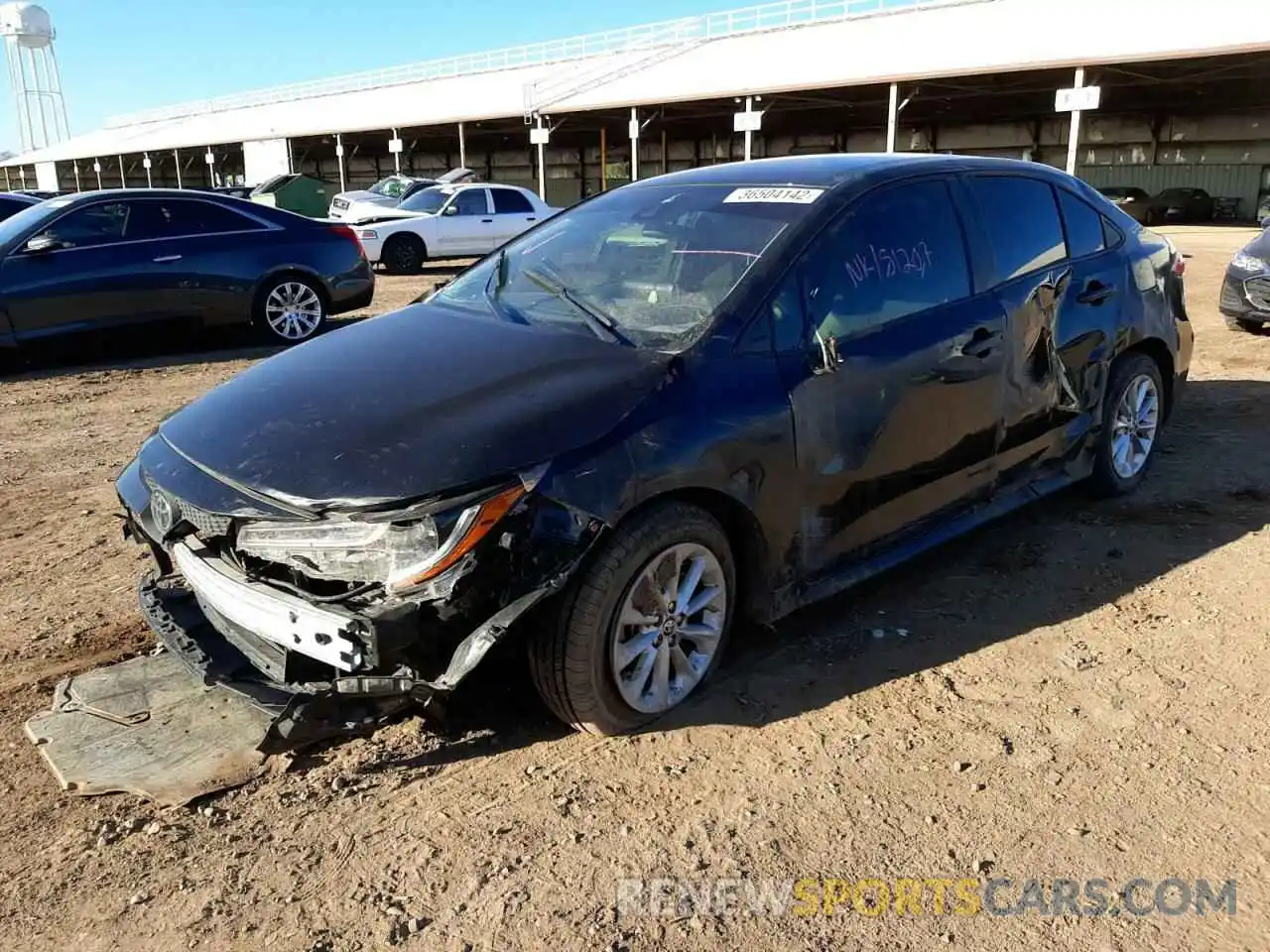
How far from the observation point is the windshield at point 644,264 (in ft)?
10.9

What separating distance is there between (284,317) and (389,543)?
781cm

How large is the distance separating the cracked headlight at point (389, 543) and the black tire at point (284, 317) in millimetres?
7298

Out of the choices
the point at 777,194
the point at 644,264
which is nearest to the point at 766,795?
the point at 644,264

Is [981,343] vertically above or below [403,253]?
above

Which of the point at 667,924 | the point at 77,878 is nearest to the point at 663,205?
the point at 667,924

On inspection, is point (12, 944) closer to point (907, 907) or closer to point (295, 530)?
point (295, 530)

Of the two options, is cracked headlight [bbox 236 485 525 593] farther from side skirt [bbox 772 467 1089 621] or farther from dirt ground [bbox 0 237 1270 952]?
side skirt [bbox 772 467 1089 621]

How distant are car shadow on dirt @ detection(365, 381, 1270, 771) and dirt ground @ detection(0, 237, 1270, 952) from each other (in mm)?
15

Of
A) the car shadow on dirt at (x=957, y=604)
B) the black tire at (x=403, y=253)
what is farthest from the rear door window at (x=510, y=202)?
the car shadow on dirt at (x=957, y=604)

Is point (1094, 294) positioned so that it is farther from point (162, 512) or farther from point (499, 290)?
point (162, 512)

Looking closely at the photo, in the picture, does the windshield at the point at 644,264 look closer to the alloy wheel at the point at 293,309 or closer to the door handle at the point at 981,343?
the door handle at the point at 981,343

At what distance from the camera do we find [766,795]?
277cm

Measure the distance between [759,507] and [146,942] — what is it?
201cm

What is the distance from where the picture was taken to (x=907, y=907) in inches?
93.2
